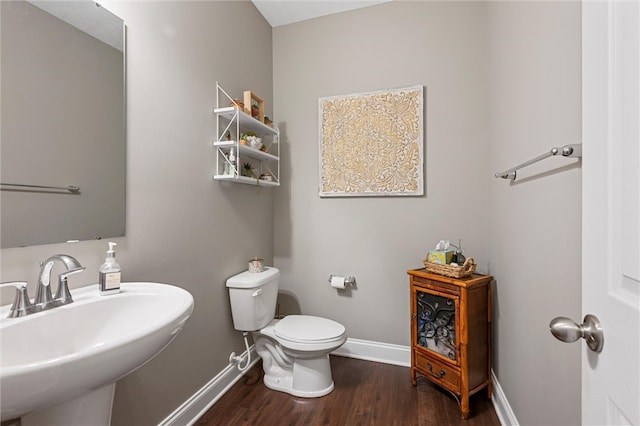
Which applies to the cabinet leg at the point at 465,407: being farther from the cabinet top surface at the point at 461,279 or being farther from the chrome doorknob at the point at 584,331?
the chrome doorknob at the point at 584,331

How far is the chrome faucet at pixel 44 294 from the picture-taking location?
0.84 m

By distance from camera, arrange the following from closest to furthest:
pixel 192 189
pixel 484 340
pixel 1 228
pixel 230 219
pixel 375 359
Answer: pixel 1 228 → pixel 192 189 → pixel 484 340 → pixel 230 219 → pixel 375 359

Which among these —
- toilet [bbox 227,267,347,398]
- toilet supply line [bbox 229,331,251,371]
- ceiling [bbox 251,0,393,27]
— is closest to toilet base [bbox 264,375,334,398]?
toilet [bbox 227,267,347,398]

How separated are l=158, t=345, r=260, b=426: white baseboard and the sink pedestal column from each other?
25.7 inches

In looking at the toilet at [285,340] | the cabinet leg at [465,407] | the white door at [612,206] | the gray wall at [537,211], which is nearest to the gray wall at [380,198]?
the gray wall at [537,211]

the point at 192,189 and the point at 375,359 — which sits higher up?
the point at 192,189

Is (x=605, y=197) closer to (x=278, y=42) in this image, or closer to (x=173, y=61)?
(x=173, y=61)

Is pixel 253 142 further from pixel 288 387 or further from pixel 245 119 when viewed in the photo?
pixel 288 387

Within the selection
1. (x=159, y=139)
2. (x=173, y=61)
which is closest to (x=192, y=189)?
(x=159, y=139)

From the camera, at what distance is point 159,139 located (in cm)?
142

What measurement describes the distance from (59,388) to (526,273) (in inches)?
61.8

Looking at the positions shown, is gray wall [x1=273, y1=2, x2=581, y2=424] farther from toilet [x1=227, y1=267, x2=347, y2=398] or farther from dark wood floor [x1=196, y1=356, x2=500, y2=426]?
toilet [x1=227, y1=267, x2=347, y2=398]

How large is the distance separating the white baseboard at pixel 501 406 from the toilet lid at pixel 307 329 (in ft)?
2.96

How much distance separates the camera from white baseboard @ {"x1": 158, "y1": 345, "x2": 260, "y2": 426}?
1498 millimetres
